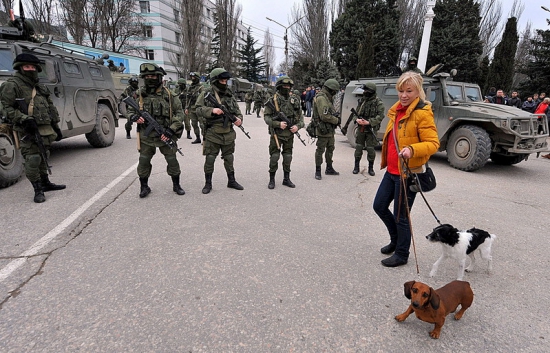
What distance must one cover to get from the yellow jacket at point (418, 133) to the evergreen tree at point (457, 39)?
75.1ft

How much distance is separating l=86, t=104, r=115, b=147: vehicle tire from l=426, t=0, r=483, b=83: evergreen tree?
2165cm

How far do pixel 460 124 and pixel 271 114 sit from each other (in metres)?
4.56

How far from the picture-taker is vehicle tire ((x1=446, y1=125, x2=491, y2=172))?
643 centimetres

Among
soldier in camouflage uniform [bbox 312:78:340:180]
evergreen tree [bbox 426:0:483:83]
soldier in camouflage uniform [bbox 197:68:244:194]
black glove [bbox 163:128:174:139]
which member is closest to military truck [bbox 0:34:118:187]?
black glove [bbox 163:128:174:139]

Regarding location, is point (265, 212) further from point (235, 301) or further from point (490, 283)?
point (490, 283)

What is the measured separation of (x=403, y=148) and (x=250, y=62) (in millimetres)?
50433

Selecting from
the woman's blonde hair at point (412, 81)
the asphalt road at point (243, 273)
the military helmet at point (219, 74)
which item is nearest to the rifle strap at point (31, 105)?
the asphalt road at point (243, 273)

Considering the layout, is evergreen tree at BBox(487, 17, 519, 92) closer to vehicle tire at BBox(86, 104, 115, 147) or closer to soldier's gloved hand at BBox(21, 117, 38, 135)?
vehicle tire at BBox(86, 104, 115, 147)

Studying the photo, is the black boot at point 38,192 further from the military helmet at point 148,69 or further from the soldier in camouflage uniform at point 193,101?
the soldier in camouflage uniform at point 193,101

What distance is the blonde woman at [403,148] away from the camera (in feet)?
8.09

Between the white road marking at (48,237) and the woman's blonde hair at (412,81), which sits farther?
the white road marking at (48,237)

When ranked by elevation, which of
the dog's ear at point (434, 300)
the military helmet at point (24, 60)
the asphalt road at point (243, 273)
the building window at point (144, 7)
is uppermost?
the building window at point (144, 7)

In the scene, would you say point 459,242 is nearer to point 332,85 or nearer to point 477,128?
point 332,85

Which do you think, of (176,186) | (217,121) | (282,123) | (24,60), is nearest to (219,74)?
(217,121)
